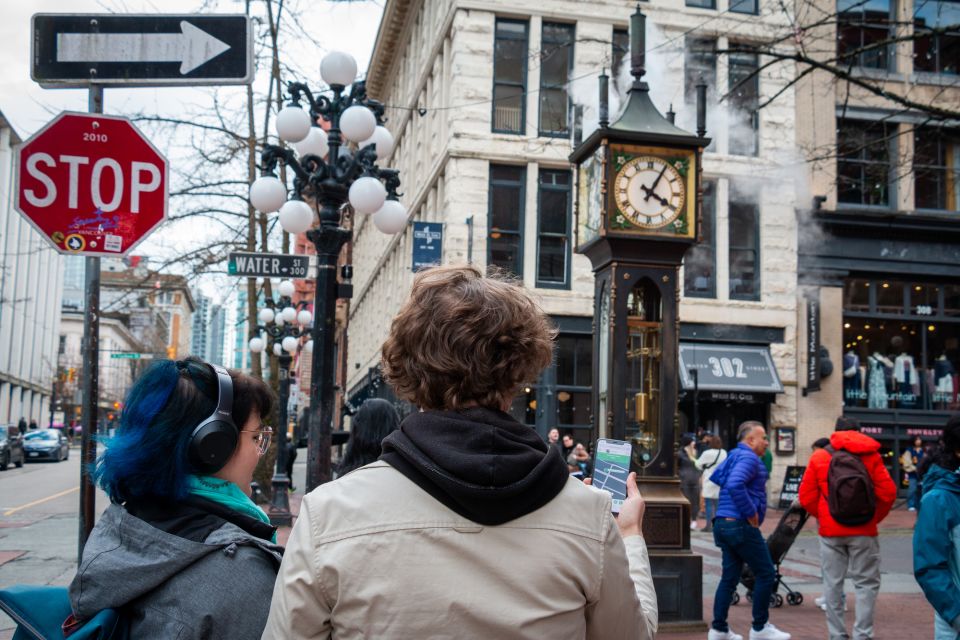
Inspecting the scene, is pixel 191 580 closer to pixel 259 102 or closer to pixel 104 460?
pixel 104 460

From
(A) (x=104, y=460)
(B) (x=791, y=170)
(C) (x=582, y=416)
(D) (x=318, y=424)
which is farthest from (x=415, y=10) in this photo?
(A) (x=104, y=460)

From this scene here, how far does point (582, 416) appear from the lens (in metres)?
22.1

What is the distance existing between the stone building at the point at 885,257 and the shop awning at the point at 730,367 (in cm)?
117

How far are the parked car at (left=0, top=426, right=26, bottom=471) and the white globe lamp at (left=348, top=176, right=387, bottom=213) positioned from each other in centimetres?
2763

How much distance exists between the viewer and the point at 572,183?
22625 millimetres

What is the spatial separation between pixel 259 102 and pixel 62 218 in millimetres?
17686

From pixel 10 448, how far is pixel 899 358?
2937 centimetres

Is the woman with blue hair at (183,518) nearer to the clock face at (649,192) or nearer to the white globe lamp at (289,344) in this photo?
the clock face at (649,192)

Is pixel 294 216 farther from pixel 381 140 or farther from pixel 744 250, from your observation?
pixel 744 250

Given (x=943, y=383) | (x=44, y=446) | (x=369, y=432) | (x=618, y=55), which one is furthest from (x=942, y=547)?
(x=44, y=446)

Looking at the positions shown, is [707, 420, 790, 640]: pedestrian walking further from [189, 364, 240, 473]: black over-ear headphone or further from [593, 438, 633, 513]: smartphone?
[189, 364, 240, 473]: black over-ear headphone

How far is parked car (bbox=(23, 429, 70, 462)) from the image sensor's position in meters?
38.2

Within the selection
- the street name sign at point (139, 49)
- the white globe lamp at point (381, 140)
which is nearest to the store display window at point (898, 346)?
the white globe lamp at point (381, 140)

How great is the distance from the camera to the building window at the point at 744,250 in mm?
23203
